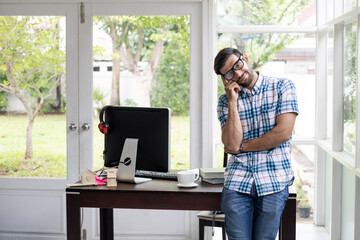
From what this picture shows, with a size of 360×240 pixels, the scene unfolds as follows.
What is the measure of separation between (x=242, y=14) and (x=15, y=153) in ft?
7.16

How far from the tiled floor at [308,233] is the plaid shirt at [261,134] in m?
1.93

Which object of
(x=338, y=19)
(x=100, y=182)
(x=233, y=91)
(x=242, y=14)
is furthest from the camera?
(x=242, y=14)

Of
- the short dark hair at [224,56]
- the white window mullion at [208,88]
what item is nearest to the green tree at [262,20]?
the white window mullion at [208,88]

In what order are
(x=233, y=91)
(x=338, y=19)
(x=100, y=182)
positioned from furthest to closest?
(x=338, y=19) → (x=100, y=182) → (x=233, y=91)

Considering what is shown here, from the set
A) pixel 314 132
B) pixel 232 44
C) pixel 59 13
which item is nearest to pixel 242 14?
pixel 232 44

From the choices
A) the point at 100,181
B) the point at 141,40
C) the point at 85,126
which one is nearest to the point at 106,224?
the point at 100,181

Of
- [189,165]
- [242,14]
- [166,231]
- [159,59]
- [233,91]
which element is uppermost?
[242,14]

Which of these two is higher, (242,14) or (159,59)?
(242,14)

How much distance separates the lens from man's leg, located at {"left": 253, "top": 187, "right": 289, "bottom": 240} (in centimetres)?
288

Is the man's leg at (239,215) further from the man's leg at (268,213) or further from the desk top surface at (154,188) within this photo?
the desk top surface at (154,188)

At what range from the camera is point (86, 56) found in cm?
479

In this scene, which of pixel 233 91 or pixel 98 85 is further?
pixel 98 85

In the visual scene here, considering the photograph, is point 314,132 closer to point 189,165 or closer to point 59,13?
point 189,165

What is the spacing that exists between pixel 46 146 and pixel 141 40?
3.82 feet
